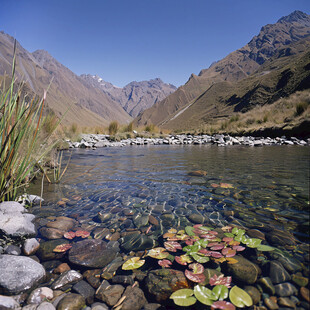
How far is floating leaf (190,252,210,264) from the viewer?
1.44 meters

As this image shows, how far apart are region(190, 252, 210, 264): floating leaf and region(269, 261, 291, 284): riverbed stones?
439 millimetres

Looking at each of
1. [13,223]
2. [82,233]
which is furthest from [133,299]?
[13,223]

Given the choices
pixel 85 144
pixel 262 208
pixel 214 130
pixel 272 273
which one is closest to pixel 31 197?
pixel 272 273

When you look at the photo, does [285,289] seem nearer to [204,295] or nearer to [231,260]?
[231,260]

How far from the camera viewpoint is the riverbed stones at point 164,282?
120cm

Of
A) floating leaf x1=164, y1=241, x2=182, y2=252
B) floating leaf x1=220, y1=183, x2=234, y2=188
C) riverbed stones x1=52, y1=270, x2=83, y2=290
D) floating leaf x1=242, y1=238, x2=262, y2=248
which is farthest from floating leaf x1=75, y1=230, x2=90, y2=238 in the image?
floating leaf x1=220, y1=183, x2=234, y2=188

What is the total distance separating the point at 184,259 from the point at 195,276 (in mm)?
197

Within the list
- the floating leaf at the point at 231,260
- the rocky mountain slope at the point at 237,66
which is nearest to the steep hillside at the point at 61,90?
the rocky mountain slope at the point at 237,66

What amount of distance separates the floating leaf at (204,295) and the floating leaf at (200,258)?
0.83ft

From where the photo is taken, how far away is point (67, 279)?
1355 millimetres

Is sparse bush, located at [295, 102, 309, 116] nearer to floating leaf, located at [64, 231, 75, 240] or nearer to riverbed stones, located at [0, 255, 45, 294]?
floating leaf, located at [64, 231, 75, 240]

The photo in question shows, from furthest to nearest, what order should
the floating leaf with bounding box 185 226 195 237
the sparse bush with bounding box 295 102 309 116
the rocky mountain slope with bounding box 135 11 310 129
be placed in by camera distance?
the rocky mountain slope with bounding box 135 11 310 129 → the sparse bush with bounding box 295 102 309 116 → the floating leaf with bounding box 185 226 195 237

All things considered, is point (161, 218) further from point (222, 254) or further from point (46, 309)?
point (46, 309)

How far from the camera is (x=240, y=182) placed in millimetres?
3484
